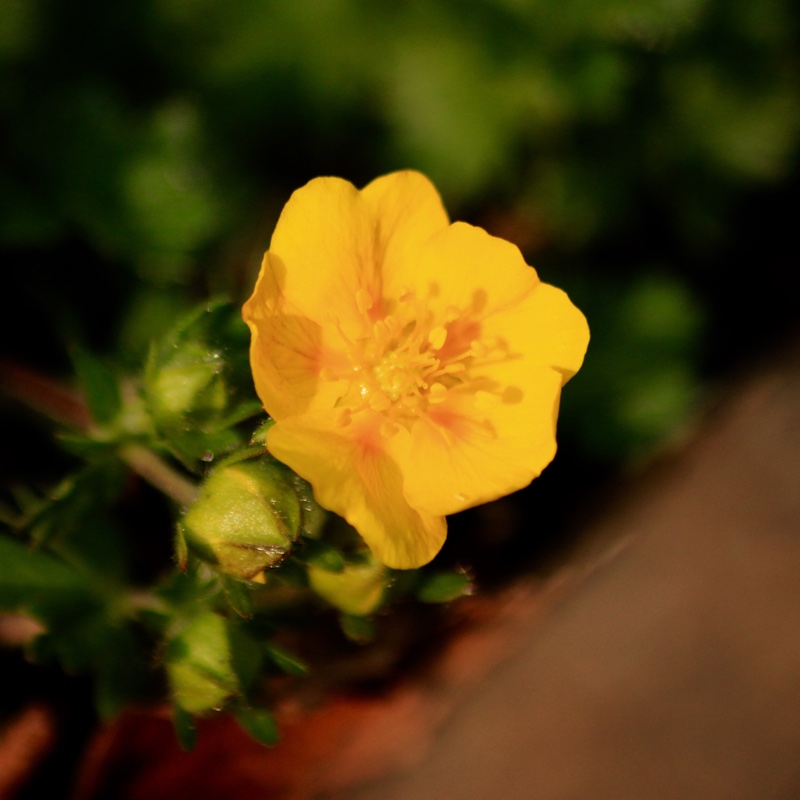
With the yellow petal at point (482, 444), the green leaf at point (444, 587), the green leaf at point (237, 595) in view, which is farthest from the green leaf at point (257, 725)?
the yellow petal at point (482, 444)

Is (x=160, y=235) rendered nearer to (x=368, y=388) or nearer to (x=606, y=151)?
(x=368, y=388)

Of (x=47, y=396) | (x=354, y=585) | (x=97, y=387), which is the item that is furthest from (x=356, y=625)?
(x=47, y=396)

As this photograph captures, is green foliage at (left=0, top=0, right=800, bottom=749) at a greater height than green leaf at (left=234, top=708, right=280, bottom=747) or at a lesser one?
greater

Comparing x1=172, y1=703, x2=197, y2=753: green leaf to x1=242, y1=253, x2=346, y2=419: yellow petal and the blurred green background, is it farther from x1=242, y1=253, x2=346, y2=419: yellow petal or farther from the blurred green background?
the blurred green background

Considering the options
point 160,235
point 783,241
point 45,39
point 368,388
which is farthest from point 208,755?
point 783,241

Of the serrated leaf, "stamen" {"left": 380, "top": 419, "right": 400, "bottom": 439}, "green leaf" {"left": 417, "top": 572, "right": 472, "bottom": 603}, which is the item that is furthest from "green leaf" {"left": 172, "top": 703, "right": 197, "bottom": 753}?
"stamen" {"left": 380, "top": 419, "right": 400, "bottom": 439}

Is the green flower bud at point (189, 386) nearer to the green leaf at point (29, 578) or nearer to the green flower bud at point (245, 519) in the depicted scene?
the green flower bud at point (245, 519)
